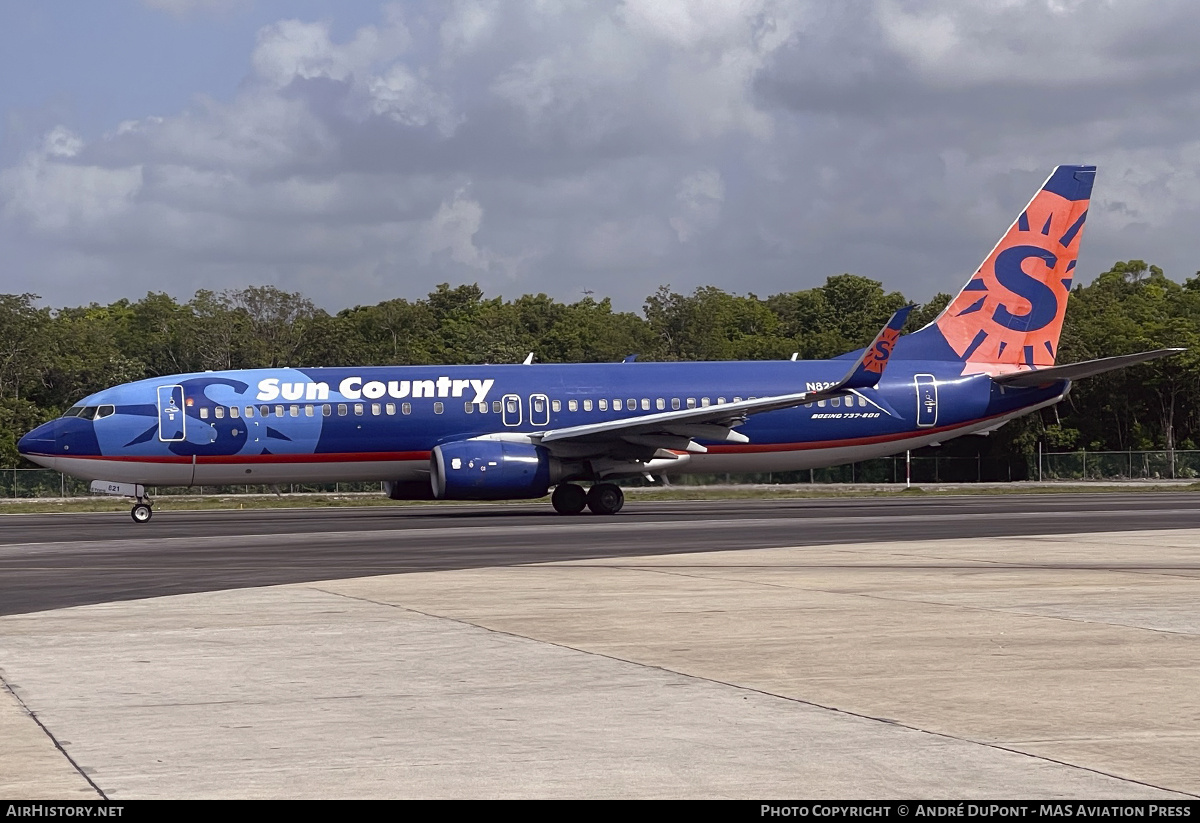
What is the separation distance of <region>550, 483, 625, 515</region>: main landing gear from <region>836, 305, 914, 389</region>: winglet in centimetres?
633

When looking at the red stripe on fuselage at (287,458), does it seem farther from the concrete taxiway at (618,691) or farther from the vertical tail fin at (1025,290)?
the concrete taxiway at (618,691)

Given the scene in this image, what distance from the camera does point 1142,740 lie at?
7156 mm

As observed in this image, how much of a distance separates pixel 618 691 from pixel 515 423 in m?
27.7

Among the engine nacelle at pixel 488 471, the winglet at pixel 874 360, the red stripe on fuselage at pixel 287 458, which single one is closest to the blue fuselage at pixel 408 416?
the red stripe on fuselage at pixel 287 458

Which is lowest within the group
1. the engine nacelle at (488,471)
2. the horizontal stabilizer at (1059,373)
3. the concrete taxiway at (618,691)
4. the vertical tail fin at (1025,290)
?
the concrete taxiway at (618,691)

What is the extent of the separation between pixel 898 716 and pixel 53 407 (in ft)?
251

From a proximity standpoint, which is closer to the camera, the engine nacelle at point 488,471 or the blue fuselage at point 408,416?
the engine nacelle at point 488,471

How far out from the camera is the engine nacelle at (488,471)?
3362cm

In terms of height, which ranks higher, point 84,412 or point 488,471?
point 84,412

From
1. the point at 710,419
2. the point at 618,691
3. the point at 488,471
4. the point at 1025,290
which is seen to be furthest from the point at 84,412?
the point at 618,691

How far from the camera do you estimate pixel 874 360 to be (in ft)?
108

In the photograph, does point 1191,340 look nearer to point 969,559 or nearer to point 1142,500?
point 1142,500

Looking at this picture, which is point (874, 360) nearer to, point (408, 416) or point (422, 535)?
point (408, 416)

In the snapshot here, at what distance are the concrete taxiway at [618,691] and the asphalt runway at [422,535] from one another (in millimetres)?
2684
